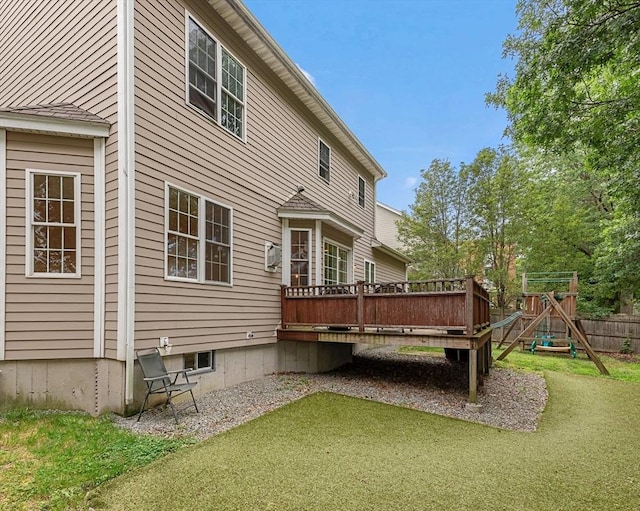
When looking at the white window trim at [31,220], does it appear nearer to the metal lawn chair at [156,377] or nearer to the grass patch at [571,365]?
the metal lawn chair at [156,377]

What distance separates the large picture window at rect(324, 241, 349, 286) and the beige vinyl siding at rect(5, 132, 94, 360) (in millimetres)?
5562

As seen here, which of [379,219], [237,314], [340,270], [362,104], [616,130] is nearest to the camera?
[616,130]

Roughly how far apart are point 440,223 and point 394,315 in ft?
38.8

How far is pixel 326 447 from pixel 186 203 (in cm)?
435

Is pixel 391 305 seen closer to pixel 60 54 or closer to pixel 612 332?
pixel 60 54

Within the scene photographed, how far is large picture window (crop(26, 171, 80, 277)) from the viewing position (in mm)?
5141

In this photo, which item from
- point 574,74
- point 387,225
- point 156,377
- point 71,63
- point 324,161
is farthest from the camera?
point 387,225

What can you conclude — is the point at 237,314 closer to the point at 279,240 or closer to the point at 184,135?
the point at 279,240

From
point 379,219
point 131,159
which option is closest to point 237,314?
point 131,159

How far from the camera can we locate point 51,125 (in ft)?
16.7

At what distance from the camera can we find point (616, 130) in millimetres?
5957

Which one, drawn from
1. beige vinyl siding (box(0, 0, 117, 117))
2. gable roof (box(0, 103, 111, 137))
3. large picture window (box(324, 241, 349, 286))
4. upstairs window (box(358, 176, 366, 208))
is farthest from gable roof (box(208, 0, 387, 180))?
large picture window (box(324, 241, 349, 286))

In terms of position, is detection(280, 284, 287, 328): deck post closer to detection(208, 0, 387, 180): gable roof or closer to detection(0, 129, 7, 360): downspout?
detection(0, 129, 7, 360): downspout

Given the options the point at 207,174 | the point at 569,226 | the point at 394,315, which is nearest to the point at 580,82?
the point at 394,315
